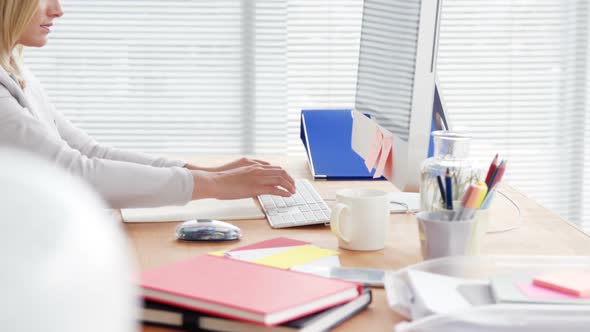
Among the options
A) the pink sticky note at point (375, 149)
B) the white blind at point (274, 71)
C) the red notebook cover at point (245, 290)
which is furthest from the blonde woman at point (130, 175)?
the white blind at point (274, 71)

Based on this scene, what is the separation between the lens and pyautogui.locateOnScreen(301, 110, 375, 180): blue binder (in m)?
1.72

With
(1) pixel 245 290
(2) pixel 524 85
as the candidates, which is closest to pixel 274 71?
(2) pixel 524 85

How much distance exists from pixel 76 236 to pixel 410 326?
464 millimetres

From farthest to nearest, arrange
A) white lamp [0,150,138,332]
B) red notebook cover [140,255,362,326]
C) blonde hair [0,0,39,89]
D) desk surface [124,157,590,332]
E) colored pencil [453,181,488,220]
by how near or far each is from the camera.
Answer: blonde hair [0,0,39,89] → desk surface [124,157,590,332] → colored pencil [453,181,488,220] → red notebook cover [140,255,362,326] → white lamp [0,150,138,332]

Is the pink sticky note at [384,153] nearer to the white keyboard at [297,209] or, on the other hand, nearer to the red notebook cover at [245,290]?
the white keyboard at [297,209]

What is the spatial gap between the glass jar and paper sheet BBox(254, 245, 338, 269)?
155 mm

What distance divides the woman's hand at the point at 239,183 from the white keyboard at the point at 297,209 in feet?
0.10

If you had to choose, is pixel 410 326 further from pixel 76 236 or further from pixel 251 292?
pixel 76 236

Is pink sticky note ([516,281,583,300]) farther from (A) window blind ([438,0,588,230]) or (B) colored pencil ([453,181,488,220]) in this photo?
(A) window blind ([438,0,588,230])

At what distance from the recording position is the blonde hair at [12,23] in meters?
1.49

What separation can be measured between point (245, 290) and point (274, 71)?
226 centimetres

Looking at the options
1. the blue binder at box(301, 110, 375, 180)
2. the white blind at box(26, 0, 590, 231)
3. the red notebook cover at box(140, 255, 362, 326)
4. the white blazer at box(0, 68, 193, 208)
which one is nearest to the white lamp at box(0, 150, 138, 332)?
the red notebook cover at box(140, 255, 362, 326)

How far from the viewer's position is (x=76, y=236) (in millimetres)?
328

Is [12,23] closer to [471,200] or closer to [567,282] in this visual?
[471,200]
